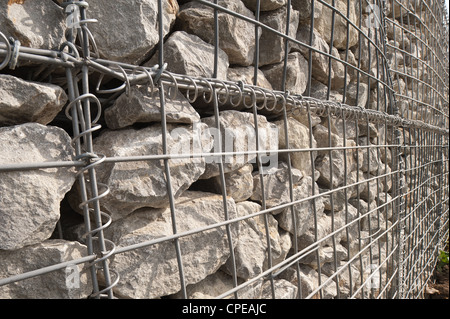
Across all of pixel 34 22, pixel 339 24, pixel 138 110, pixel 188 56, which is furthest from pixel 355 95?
pixel 34 22

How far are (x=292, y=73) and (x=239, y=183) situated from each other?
1.81ft

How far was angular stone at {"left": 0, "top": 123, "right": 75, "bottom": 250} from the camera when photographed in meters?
0.67

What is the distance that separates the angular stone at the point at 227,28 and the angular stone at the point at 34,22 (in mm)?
424

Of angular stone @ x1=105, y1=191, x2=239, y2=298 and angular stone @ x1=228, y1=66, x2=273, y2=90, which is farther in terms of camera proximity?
angular stone @ x1=228, y1=66, x2=273, y2=90

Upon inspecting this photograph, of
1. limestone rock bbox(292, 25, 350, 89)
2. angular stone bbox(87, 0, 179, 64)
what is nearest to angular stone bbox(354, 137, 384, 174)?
limestone rock bbox(292, 25, 350, 89)

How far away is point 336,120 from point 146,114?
4.02 ft

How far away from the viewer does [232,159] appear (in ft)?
3.79

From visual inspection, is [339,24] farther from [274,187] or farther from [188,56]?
[188,56]

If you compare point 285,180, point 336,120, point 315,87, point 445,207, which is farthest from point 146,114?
point 445,207

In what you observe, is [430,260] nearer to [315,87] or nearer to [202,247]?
[315,87]

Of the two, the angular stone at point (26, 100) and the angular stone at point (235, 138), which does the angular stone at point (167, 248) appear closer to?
the angular stone at point (235, 138)

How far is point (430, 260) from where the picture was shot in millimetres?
3637

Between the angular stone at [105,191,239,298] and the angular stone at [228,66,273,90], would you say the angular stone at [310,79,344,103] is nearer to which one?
the angular stone at [228,66,273,90]

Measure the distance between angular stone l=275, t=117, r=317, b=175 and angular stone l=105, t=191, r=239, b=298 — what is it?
1.42 ft
